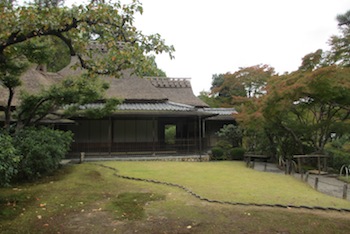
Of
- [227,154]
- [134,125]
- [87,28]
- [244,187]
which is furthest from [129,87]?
[87,28]

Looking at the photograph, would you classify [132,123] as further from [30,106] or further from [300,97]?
[300,97]

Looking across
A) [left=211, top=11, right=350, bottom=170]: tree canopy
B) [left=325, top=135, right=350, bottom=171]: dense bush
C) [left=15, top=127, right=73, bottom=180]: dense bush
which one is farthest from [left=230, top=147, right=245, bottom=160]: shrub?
[left=15, top=127, right=73, bottom=180]: dense bush

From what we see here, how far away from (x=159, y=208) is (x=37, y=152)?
4.90 meters

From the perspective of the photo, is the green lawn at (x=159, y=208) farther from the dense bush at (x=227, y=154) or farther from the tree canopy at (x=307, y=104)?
the dense bush at (x=227, y=154)

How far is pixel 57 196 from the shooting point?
23.3 ft

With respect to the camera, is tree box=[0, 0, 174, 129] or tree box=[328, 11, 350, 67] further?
tree box=[328, 11, 350, 67]

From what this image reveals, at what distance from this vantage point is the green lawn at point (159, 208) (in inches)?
193

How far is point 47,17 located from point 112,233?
3897 millimetres

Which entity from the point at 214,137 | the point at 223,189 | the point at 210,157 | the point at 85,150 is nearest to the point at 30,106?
the point at 85,150

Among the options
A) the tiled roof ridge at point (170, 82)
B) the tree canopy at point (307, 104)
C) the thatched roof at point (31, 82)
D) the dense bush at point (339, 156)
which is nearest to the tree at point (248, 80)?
the tiled roof ridge at point (170, 82)

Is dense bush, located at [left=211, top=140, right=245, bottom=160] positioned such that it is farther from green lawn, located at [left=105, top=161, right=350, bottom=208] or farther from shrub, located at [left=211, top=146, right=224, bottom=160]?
green lawn, located at [left=105, top=161, right=350, bottom=208]

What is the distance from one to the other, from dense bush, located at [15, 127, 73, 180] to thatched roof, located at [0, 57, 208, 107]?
5967mm

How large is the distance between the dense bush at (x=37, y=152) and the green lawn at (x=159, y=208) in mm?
469

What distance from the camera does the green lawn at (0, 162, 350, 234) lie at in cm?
491
